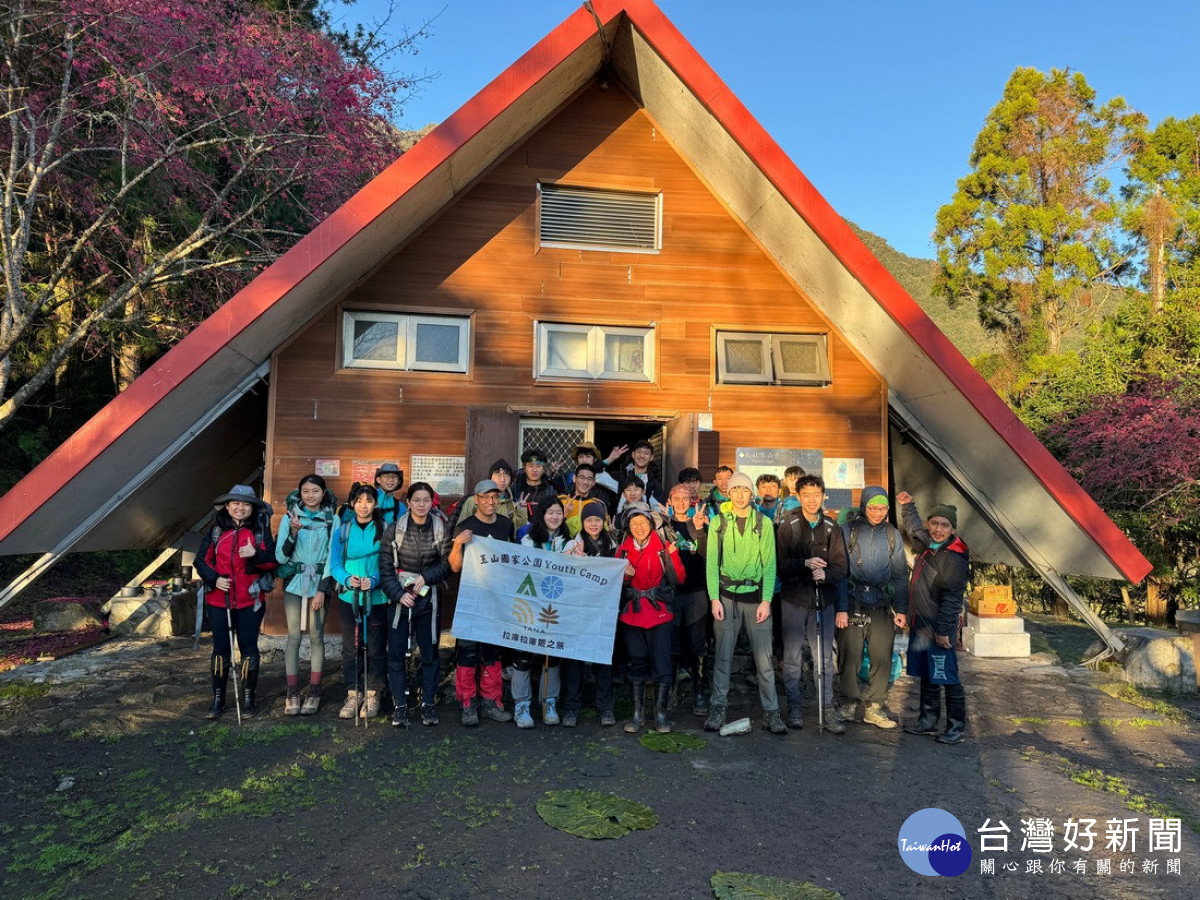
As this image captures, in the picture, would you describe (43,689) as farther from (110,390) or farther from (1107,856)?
(110,390)

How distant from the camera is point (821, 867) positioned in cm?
380

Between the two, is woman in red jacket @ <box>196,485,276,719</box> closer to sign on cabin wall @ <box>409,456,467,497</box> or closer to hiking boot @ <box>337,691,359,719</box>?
hiking boot @ <box>337,691,359,719</box>

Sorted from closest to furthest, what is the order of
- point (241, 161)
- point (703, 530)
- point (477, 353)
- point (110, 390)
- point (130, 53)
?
point (703, 530)
point (477, 353)
point (130, 53)
point (241, 161)
point (110, 390)

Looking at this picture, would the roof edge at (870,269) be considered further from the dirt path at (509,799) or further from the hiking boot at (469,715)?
the hiking boot at (469,715)

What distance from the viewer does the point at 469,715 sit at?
5.91 metres

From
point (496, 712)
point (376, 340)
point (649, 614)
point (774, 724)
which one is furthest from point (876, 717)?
point (376, 340)

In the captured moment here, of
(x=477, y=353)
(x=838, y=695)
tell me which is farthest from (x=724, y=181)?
(x=838, y=695)

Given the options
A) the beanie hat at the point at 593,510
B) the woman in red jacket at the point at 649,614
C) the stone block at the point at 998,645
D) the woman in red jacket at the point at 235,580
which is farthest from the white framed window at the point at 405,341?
the stone block at the point at 998,645

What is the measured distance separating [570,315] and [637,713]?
469 centimetres

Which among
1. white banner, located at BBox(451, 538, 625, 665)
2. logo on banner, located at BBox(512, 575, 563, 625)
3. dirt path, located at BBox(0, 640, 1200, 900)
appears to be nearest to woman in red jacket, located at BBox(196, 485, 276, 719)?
dirt path, located at BBox(0, 640, 1200, 900)

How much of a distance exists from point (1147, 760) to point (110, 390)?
57.1ft

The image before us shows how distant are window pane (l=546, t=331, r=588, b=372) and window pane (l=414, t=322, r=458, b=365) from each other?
109 centimetres

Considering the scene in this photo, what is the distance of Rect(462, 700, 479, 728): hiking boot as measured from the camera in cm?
587

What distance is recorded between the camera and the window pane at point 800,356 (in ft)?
29.9
